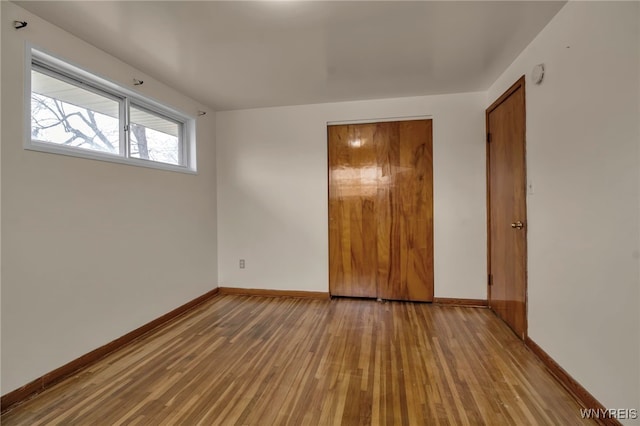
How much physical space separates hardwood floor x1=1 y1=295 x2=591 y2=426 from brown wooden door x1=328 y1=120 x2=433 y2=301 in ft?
2.27

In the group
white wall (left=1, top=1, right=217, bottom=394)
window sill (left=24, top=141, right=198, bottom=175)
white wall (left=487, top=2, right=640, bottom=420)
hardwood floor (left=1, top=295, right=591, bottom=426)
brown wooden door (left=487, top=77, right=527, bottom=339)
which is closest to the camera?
white wall (left=487, top=2, right=640, bottom=420)

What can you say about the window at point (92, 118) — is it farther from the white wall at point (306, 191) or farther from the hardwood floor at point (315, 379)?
the hardwood floor at point (315, 379)

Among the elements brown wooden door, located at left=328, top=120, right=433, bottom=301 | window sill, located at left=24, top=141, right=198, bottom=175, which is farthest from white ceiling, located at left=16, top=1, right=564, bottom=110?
window sill, located at left=24, top=141, right=198, bottom=175

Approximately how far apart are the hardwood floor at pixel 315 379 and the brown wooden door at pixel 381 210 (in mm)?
692

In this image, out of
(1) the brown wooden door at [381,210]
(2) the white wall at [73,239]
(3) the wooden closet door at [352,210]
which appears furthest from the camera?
(3) the wooden closet door at [352,210]

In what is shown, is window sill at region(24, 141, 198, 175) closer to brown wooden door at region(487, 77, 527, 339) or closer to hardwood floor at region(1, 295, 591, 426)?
hardwood floor at region(1, 295, 591, 426)

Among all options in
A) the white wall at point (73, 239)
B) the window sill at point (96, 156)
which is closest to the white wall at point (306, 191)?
the white wall at point (73, 239)

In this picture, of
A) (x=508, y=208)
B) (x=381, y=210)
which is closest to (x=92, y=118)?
(x=381, y=210)

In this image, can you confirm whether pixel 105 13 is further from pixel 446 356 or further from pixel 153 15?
pixel 446 356

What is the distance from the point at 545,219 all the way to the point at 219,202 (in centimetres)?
355

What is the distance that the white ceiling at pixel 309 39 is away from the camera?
1791 millimetres

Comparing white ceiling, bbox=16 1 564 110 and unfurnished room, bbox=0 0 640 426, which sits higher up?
white ceiling, bbox=16 1 564 110

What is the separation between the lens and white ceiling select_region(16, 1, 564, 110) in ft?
5.88

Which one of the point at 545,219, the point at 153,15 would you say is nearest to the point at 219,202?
the point at 153,15
